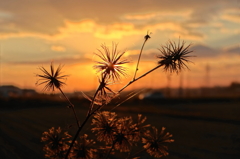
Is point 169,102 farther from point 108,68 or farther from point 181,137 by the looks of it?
point 108,68

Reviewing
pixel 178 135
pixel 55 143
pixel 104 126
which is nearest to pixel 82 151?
pixel 55 143

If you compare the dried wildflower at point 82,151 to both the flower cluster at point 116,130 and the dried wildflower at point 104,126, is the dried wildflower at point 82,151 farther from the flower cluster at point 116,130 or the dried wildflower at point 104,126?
the dried wildflower at point 104,126

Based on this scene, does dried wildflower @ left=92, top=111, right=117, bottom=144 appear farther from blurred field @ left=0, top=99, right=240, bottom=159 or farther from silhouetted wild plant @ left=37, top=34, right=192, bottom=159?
blurred field @ left=0, top=99, right=240, bottom=159

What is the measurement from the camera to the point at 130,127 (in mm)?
5355

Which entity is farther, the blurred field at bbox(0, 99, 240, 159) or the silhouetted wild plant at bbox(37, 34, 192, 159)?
the blurred field at bbox(0, 99, 240, 159)

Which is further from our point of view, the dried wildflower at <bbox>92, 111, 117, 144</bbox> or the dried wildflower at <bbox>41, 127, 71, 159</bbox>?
the dried wildflower at <bbox>41, 127, 71, 159</bbox>

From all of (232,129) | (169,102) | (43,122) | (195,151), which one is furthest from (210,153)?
(169,102)

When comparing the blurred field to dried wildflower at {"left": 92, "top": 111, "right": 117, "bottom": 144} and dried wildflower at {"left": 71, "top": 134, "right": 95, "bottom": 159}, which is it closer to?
dried wildflower at {"left": 71, "top": 134, "right": 95, "bottom": 159}

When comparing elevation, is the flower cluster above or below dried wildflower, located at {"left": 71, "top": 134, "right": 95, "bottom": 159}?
above

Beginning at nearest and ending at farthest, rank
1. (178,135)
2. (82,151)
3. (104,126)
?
1. (104,126)
2. (82,151)
3. (178,135)

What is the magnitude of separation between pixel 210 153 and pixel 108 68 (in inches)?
401

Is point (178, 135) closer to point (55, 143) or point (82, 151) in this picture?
point (82, 151)

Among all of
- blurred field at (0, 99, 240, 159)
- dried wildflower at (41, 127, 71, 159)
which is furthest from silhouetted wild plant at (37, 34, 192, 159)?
blurred field at (0, 99, 240, 159)

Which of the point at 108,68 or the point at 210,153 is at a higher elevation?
the point at 108,68
